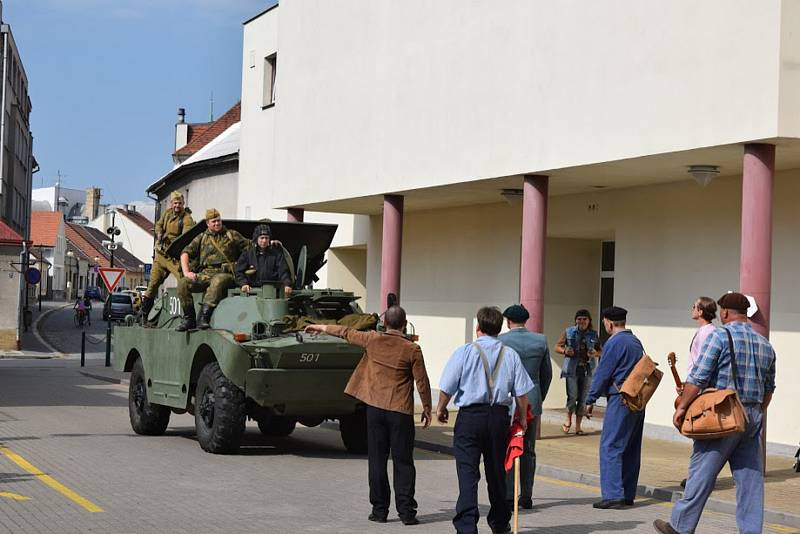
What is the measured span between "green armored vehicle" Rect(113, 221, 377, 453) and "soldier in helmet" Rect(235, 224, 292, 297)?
1.01 feet

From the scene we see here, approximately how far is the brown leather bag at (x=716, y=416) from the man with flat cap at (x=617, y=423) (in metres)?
2.60

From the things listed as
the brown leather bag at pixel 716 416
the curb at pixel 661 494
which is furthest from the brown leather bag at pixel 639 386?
the brown leather bag at pixel 716 416

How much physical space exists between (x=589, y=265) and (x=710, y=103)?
8268mm

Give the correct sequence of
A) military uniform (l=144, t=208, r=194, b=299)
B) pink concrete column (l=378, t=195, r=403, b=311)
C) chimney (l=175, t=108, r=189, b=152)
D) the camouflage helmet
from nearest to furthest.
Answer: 1. the camouflage helmet
2. military uniform (l=144, t=208, r=194, b=299)
3. pink concrete column (l=378, t=195, r=403, b=311)
4. chimney (l=175, t=108, r=189, b=152)

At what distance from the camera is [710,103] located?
1535cm

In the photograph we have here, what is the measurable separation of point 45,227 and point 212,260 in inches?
3949

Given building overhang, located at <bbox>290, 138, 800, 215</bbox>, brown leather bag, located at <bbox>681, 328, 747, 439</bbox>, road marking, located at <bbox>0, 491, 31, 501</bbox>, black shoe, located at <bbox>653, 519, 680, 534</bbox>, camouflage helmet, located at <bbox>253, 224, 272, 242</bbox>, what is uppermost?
building overhang, located at <bbox>290, 138, 800, 215</bbox>

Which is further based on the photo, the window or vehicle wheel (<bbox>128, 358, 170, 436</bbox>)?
the window

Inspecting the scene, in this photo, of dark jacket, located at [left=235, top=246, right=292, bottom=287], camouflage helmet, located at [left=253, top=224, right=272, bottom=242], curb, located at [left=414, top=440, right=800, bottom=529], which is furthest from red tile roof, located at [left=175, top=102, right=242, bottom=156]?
curb, located at [left=414, top=440, right=800, bottom=529]

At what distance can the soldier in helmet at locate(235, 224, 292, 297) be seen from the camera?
16.4 meters

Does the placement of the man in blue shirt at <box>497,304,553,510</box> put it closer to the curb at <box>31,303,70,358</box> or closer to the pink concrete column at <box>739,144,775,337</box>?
the pink concrete column at <box>739,144,775,337</box>

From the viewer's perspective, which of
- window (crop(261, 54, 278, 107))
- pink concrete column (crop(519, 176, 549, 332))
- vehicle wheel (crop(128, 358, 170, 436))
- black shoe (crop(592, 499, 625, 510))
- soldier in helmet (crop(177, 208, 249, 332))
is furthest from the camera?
window (crop(261, 54, 278, 107))

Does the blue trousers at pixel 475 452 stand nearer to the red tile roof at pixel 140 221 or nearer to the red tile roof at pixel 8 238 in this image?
the red tile roof at pixel 8 238

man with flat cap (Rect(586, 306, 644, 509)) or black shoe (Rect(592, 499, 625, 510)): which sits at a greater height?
man with flat cap (Rect(586, 306, 644, 509))
